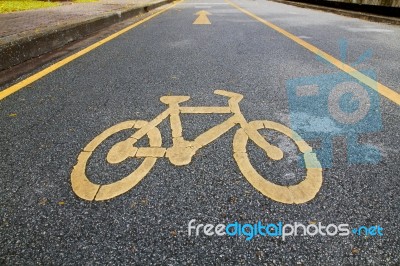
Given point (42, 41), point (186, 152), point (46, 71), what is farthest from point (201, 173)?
point (42, 41)

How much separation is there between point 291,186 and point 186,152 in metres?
0.64

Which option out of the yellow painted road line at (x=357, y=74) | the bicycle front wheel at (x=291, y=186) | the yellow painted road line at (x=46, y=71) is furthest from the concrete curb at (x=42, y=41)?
the yellow painted road line at (x=357, y=74)

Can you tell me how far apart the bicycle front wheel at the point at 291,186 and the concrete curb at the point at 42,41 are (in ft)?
10.2

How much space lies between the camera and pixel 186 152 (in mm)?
1777

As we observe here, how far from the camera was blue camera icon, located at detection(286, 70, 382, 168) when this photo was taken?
70.4 inches

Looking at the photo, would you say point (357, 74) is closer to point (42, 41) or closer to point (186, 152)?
point (186, 152)

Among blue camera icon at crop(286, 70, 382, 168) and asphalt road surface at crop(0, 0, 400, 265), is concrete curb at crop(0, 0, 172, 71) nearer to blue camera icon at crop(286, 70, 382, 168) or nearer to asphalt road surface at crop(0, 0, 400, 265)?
asphalt road surface at crop(0, 0, 400, 265)

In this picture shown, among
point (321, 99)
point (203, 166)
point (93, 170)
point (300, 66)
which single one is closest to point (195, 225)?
point (203, 166)

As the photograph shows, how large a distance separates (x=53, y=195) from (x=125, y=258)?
0.57 metres

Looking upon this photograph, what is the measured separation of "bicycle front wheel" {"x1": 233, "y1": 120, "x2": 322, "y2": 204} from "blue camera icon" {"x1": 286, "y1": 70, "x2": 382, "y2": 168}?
Answer: 0.07m

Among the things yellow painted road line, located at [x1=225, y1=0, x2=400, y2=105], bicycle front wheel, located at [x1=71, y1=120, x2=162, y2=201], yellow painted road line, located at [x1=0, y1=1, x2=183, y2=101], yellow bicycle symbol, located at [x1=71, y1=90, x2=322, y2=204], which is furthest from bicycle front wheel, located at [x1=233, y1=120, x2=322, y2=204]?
yellow painted road line, located at [x1=0, y1=1, x2=183, y2=101]

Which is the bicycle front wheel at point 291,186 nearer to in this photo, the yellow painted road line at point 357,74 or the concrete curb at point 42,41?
the yellow painted road line at point 357,74

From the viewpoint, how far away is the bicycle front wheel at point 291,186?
1.42 meters

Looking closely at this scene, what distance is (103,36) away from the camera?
18.3 ft
